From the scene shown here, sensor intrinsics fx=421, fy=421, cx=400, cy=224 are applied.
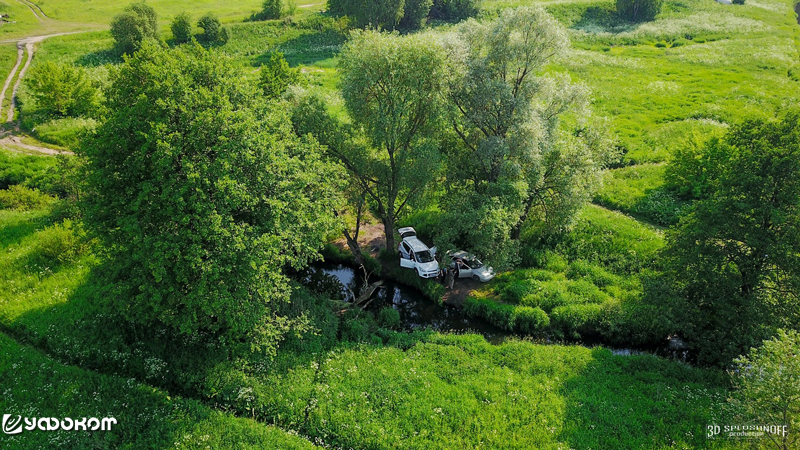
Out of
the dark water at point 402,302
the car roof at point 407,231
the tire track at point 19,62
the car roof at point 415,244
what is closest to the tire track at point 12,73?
the tire track at point 19,62

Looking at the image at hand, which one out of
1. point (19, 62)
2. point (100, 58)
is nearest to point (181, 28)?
point (100, 58)

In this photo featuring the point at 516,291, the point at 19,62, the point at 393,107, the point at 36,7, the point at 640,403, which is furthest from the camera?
the point at 36,7

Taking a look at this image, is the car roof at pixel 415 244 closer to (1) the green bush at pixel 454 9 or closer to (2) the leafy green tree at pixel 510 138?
(2) the leafy green tree at pixel 510 138

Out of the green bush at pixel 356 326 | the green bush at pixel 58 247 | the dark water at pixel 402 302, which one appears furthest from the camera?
the green bush at pixel 58 247

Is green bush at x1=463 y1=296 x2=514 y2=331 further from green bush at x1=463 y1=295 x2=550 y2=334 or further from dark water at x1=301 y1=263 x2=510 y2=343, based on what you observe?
dark water at x1=301 y1=263 x2=510 y2=343

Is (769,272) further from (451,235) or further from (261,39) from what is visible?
(261,39)

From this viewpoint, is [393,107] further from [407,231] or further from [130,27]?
[130,27]

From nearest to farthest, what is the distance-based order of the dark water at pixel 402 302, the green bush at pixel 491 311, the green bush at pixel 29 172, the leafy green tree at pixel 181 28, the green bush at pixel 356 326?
1. the green bush at pixel 356 326
2. the green bush at pixel 491 311
3. the dark water at pixel 402 302
4. the green bush at pixel 29 172
5. the leafy green tree at pixel 181 28
